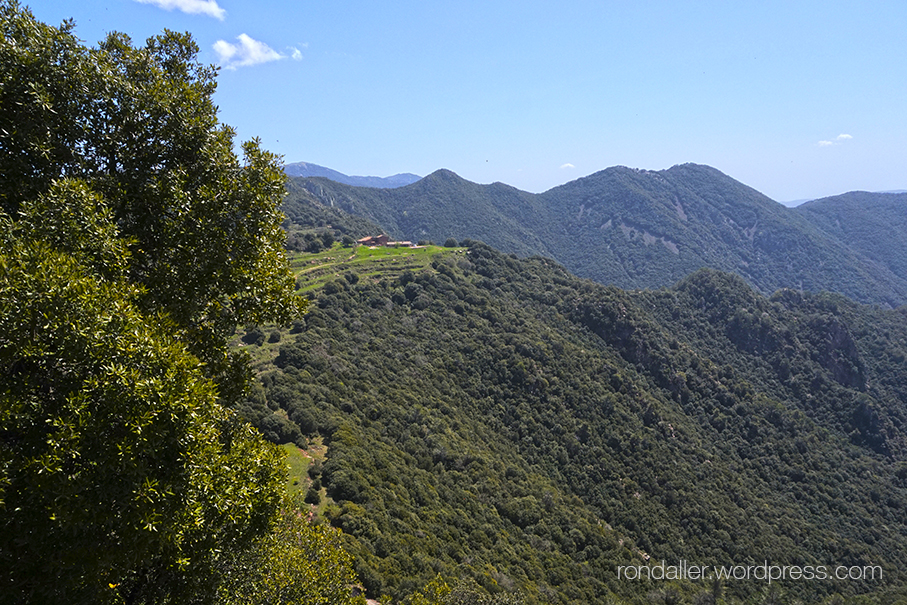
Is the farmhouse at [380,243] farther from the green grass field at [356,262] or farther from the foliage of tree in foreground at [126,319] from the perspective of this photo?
the foliage of tree in foreground at [126,319]

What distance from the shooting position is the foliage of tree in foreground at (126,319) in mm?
5438

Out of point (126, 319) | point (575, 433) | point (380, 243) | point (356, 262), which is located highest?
point (380, 243)

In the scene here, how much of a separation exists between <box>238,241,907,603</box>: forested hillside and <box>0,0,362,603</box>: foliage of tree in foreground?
69.7ft

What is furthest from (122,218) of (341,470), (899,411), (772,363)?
(899,411)

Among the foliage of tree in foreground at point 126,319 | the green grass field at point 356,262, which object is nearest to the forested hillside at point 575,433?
the green grass field at point 356,262

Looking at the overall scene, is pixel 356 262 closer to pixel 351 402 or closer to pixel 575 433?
pixel 351 402

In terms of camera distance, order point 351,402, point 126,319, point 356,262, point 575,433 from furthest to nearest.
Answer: point 356,262, point 575,433, point 351,402, point 126,319

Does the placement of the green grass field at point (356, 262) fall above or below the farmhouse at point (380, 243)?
below

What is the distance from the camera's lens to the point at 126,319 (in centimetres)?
598

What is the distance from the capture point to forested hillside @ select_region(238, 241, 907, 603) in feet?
132

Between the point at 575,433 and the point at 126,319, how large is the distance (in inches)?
2700

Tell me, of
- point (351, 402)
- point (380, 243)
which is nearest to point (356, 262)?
point (380, 243)

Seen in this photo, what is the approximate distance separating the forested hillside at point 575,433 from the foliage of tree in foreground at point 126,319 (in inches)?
836

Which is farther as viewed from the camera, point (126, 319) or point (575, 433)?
point (575, 433)
